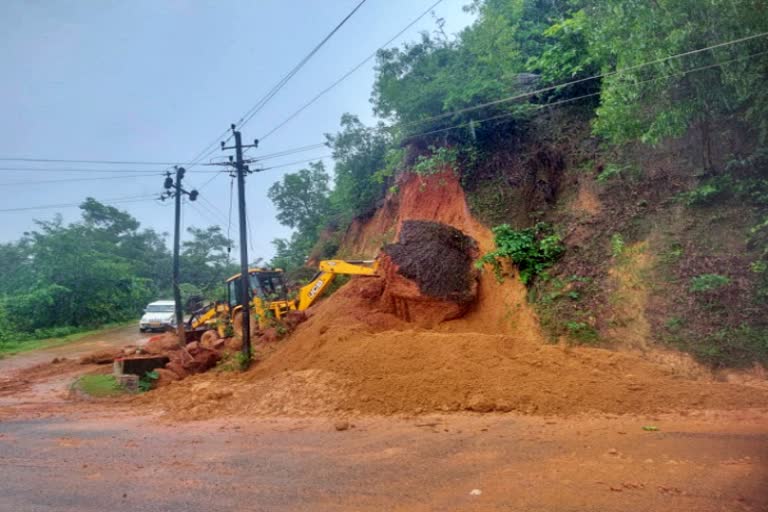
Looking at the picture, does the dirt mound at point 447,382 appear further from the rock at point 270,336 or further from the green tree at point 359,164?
the green tree at point 359,164

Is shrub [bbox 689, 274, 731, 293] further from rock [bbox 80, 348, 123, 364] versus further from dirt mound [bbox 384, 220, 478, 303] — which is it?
rock [bbox 80, 348, 123, 364]

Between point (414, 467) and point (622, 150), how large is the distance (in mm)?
10870

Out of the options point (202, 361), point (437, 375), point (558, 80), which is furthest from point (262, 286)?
point (558, 80)

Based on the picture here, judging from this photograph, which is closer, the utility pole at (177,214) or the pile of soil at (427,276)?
the pile of soil at (427,276)

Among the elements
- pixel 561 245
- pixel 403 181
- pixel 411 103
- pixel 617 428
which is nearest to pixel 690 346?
pixel 617 428

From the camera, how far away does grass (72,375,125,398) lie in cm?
1302

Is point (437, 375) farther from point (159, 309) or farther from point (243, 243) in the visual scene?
point (159, 309)

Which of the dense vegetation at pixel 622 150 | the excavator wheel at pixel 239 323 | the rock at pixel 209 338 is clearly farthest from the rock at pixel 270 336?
the dense vegetation at pixel 622 150

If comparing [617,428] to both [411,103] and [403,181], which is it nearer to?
[411,103]

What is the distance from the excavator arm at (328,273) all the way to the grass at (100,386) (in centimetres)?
575

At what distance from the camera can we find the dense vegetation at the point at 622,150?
872 cm

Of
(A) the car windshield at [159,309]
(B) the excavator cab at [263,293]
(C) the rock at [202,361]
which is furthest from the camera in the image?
(A) the car windshield at [159,309]

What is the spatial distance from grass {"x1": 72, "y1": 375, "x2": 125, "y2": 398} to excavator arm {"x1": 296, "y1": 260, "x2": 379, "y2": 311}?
575cm

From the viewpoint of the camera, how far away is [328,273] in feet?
50.3
